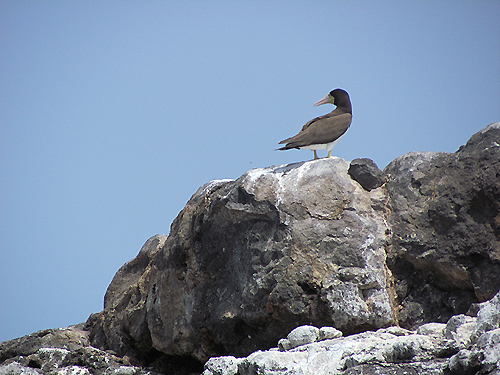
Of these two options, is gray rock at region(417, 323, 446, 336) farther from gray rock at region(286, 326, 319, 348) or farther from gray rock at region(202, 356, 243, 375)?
gray rock at region(202, 356, 243, 375)

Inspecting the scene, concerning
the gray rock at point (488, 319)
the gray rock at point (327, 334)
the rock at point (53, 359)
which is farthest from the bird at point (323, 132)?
the rock at point (53, 359)

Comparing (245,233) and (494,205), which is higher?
(245,233)

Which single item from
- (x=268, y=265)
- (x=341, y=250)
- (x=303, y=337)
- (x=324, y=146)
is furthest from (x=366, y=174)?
(x=303, y=337)

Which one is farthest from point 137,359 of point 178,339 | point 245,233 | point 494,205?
point 494,205

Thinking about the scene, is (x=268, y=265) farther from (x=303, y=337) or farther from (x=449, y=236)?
(x=449, y=236)

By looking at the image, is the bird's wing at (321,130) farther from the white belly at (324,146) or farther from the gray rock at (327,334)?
the gray rock at (327,334)

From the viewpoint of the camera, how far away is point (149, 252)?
9.46 metres

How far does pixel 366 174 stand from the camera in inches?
275

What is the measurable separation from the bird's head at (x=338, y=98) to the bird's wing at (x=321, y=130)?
0.42 m

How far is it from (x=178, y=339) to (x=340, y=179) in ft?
11.6

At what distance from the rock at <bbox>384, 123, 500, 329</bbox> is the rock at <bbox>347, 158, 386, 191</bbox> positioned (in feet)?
1.42

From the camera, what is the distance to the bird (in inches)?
279

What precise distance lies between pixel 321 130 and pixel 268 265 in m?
2.21

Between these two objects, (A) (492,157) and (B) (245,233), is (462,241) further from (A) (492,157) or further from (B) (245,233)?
(B) (245,233)
